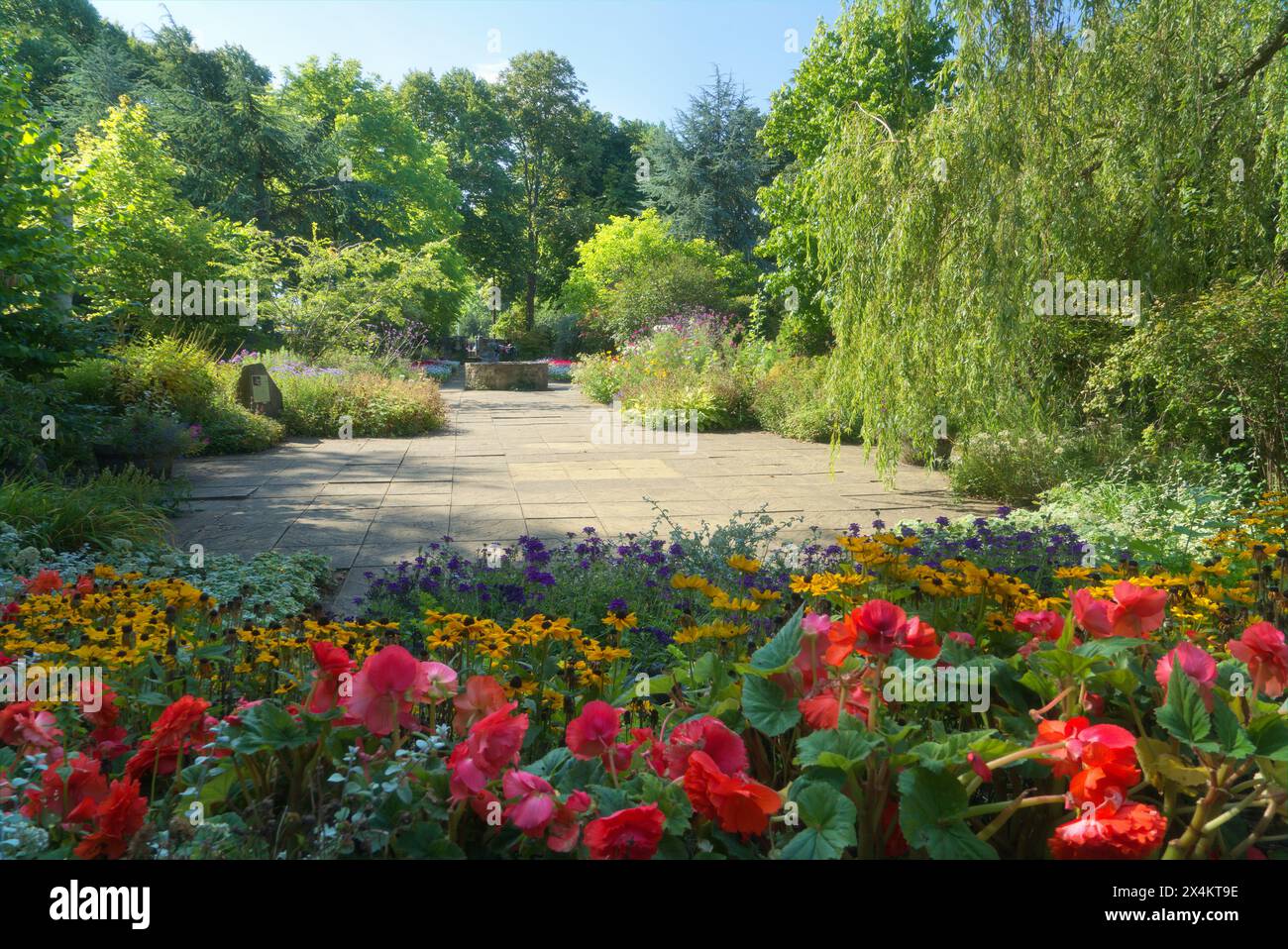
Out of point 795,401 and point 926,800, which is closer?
point 926,800

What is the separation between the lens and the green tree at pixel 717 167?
2697 centimetres

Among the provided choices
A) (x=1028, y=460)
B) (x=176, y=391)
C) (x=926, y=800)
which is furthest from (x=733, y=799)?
(x=176, y=391)

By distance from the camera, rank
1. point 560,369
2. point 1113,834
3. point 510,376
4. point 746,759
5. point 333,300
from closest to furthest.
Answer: point 1113,834 → point 746,759 → point 333,300 → point 510,376 → point 560,369

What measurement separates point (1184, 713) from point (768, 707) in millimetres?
532

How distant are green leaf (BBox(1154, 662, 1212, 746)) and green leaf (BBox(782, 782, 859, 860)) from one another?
16.6 inches

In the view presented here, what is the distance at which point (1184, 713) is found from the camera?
42.3 inches

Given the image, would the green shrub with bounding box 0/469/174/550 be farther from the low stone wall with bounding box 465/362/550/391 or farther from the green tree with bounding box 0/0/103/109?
the green tree with bounding box 0/0/103/109

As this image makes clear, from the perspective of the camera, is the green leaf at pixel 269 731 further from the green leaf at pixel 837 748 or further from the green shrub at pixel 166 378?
the green shrub at pixel 166 378

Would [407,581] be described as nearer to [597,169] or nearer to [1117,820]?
[1117,820]

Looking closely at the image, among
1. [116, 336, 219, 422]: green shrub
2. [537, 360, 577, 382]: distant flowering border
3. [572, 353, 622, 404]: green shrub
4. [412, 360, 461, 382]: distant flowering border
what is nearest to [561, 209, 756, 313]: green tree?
[537, 360, 577, 382]: distant flowering border

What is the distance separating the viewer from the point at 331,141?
1054 inches

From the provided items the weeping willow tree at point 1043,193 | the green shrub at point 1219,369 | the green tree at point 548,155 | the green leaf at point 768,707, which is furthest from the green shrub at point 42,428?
the green tree at point 548,155

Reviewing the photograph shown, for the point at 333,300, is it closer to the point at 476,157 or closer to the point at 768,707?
the point at 768,707
